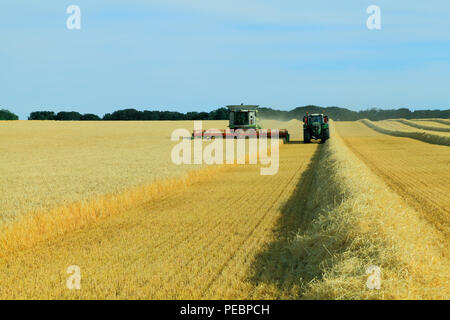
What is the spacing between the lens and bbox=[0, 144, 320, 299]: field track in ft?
16.2

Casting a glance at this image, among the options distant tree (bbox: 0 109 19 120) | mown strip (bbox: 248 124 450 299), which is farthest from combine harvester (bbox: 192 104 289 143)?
distant tree (bbox: 0 109 19 120)

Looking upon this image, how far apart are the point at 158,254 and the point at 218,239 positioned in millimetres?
1071

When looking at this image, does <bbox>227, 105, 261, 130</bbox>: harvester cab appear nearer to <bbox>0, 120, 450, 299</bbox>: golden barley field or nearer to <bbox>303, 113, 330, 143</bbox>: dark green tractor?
<bbox>303, 113, 330, 143</bbox>: dark green tractor

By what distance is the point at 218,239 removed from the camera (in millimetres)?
6820

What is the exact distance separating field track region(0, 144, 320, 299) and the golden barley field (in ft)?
0.06

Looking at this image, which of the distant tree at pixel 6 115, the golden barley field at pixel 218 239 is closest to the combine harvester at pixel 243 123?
the golden barley field at pixel 218 239

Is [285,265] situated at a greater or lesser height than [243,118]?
lesser

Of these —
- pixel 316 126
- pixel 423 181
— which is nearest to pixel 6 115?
pixel 316 126

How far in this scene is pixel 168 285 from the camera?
4.98 m

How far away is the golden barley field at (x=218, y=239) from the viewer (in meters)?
4.76

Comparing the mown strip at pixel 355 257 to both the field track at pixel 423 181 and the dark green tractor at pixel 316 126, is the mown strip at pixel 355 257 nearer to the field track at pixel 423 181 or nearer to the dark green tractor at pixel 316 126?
the field track at pixel 423 181

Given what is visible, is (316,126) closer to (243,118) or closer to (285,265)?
(243,118)

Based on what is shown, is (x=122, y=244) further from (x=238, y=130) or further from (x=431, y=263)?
(x=238, y=130)
